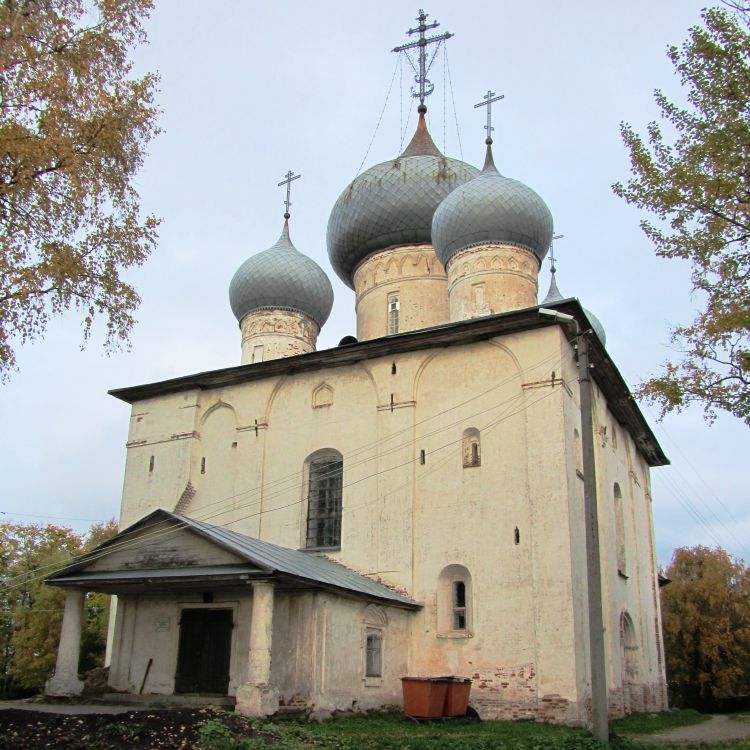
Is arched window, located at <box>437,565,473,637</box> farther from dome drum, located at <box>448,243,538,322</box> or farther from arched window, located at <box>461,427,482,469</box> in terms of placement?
dome drum, located at <box>448,243,538,322</box>

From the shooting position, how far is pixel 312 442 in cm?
1748

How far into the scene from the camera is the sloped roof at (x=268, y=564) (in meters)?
12.5

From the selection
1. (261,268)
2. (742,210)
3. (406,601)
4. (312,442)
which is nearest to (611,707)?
(406,601)

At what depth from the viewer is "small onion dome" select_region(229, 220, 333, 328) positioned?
23.0 metres

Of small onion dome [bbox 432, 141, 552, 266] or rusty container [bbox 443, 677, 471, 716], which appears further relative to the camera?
small onion dome [bbox 432, 141, 552, 266]

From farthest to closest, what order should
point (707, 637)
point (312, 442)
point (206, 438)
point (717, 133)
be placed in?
point (707, 637) < point (206, 438) < point (312, 442) < point (717, 133)

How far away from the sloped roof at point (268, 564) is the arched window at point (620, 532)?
5.37m

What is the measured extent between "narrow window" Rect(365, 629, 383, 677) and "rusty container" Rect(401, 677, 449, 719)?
1.05 m

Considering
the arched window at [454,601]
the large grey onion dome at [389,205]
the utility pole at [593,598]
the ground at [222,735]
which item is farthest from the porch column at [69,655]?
the large grey onion dome at [389,205]

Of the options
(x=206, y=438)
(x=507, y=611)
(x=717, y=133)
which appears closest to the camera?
(x=717, y=133)

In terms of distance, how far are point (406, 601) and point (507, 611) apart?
183 cm

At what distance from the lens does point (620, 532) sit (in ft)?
61.0

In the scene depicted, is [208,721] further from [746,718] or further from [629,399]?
[746,718]

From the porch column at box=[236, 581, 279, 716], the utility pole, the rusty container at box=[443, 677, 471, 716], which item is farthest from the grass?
the porch column at box=[236, 581, 279, 716]
